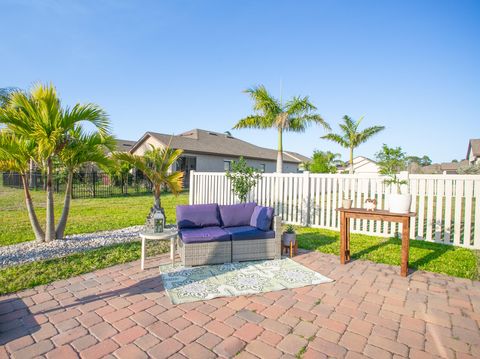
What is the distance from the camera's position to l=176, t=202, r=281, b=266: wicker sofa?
4.12m

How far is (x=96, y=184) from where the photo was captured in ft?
49.7

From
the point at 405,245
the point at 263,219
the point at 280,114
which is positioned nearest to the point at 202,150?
the point at 280,114

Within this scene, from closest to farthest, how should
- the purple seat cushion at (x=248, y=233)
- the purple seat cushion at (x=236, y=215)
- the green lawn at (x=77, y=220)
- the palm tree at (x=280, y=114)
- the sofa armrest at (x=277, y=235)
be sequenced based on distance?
the purple seat cushion at (x=248, y=233) → the sofa armrest at (x=277, y=235) → the purple seat cushion at (x=236, y=215) → the green lawn at (x=77, y=220) → the palm tree at (x=280, y=114)

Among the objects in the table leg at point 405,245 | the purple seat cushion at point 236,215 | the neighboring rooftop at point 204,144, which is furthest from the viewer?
the neighboring rooftop at point 204,144

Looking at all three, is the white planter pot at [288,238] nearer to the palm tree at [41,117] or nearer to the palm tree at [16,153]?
the palm tree at [41,117]

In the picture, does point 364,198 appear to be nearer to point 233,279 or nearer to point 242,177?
point 242,177

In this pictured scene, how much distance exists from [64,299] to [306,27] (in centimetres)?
975

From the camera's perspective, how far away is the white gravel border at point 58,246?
4.38 metres

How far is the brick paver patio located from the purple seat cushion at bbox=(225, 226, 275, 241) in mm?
1266

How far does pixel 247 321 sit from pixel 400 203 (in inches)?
120

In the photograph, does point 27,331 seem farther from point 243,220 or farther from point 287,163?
point 287,163

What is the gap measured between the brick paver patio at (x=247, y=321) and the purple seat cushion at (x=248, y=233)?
127 cm

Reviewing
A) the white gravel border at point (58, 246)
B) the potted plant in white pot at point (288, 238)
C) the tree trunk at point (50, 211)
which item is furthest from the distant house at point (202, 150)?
the potted plant in white pot at point (288, 238)

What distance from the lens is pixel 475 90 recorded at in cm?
1028
